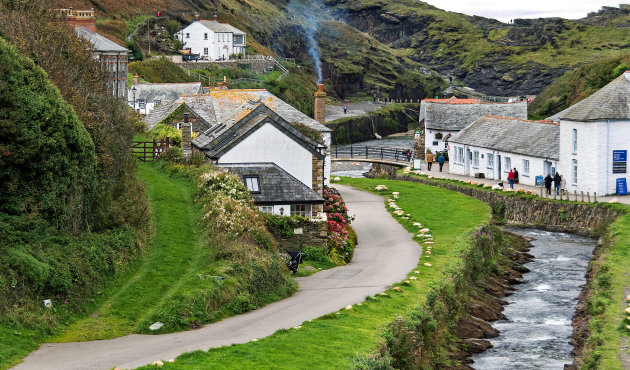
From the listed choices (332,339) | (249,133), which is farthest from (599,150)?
(332,339)

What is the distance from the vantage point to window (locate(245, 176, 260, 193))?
39.4m

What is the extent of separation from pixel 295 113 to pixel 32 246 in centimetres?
2962

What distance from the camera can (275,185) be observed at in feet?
130

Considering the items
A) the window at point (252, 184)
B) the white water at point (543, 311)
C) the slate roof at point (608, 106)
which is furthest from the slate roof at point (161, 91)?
the window at point (252, 184)

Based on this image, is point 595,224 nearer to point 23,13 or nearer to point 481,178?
point 481,178

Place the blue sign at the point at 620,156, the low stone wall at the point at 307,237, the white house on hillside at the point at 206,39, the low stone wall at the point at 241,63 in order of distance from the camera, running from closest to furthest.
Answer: the low stone wall at the point at 307,237 → the blue sign at the point at 620,156 → the low stone wall at the point at 241,63 → the white house on hillside at the point at 206,39

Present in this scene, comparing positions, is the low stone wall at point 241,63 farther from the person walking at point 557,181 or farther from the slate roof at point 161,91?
the person walking at point 557,181

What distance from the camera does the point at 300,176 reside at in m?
42.0

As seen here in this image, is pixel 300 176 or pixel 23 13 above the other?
pixel 23 13

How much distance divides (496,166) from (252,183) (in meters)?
32.0

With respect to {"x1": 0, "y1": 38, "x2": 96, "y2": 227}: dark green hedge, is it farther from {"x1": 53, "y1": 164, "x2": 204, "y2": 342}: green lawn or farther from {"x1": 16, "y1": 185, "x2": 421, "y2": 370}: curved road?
{"x1": 16, "y1": 185, "x2": 421, "y2": 370}: curved road

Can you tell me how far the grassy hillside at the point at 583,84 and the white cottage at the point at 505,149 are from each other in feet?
96.1

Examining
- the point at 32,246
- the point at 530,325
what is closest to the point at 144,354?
the point at 32,246

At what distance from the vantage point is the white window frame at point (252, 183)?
3941 centimetres
